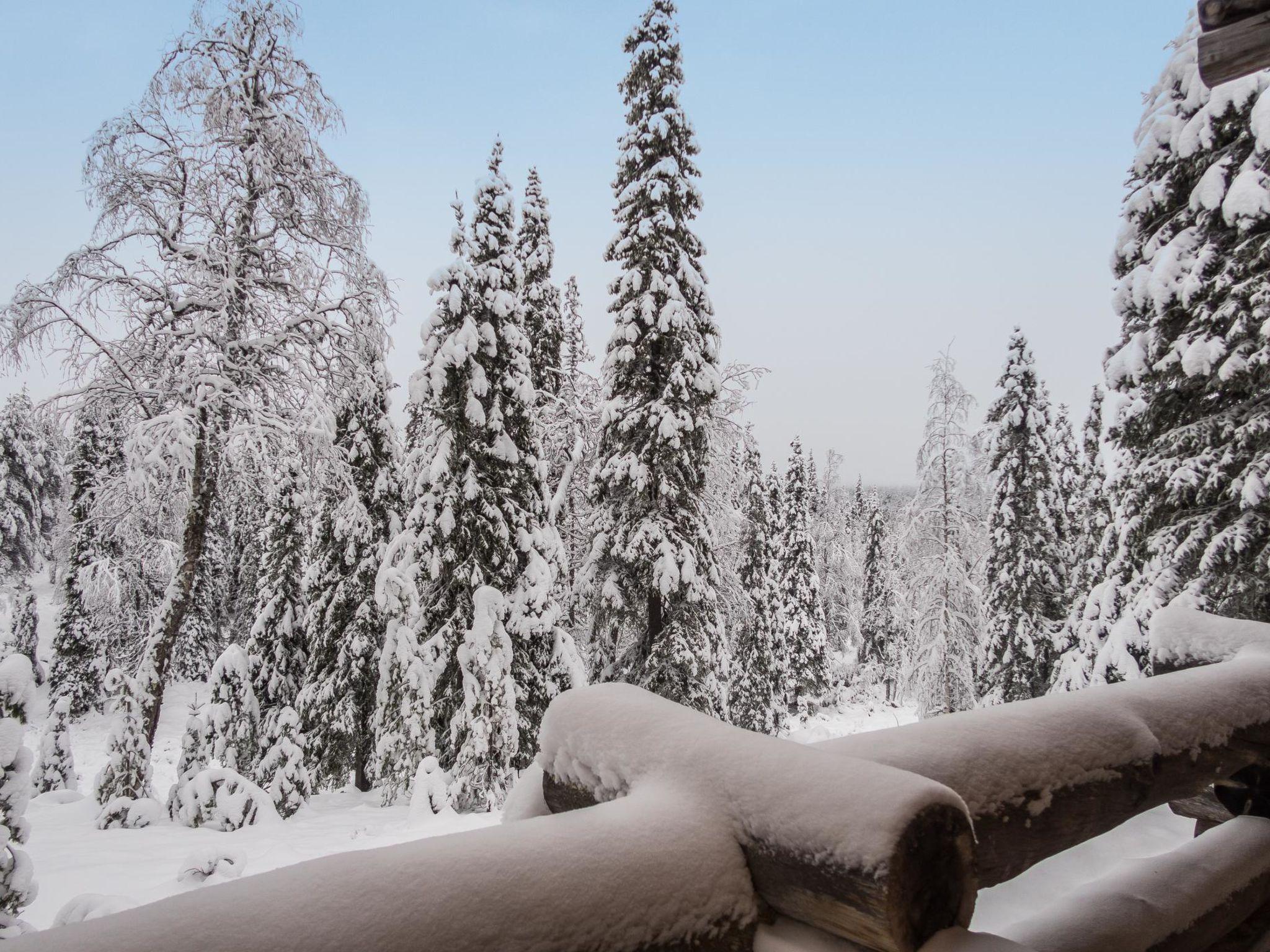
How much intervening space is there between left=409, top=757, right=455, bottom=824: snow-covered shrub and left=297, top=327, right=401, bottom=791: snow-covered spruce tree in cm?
629

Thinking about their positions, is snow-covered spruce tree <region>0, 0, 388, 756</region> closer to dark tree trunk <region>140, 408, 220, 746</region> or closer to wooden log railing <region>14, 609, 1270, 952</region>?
dark tree trunk <region>140, 408, 220, 746</region>

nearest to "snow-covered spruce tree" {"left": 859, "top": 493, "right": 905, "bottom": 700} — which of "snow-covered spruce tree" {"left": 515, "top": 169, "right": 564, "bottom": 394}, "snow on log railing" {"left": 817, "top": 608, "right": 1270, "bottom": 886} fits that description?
"snow-covered spruce tree" {"left": 515, "top": 169, "right": 564, "bottom": 394}

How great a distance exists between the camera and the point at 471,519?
1302cm

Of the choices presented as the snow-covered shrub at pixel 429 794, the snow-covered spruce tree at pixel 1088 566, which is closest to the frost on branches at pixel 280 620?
the snow-covered shrub at pixel 429 794

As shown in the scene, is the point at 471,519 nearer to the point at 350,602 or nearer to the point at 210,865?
the point at 350,602

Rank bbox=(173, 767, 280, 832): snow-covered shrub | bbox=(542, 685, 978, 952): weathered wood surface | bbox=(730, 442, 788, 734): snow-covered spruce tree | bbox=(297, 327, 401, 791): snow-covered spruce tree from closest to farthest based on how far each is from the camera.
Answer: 1. bbox=(542, 685, 978, 952): weathered wood surface
2. bbox=(173, 767, 280, 832): snow-covered shrub
3. bbox=(297, 327, 401, 791): snow-covered spruce tree
4. bbox=(730, 442, 788, 734): snow-covered spruce tree

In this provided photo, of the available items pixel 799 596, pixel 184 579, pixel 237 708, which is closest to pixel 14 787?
pixel 184 579

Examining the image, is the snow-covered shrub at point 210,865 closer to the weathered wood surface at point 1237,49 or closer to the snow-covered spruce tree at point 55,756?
the weathered wood surface at point 1237,49

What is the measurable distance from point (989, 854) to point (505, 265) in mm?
13714

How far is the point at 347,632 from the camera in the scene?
16953 millimetres

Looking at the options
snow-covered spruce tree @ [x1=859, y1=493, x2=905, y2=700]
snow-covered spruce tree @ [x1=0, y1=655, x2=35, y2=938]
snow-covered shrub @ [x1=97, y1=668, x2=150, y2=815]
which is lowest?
snow-covered spruce tree @ [x1=859, y1=493, x2=905, y2=700]

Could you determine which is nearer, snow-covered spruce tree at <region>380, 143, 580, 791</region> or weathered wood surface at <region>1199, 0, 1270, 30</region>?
weathered wood surface at <region>1199, 0, 1270, 30</region>

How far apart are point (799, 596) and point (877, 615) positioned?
47.5 feet

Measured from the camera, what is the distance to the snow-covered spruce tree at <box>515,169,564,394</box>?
1811 cm
